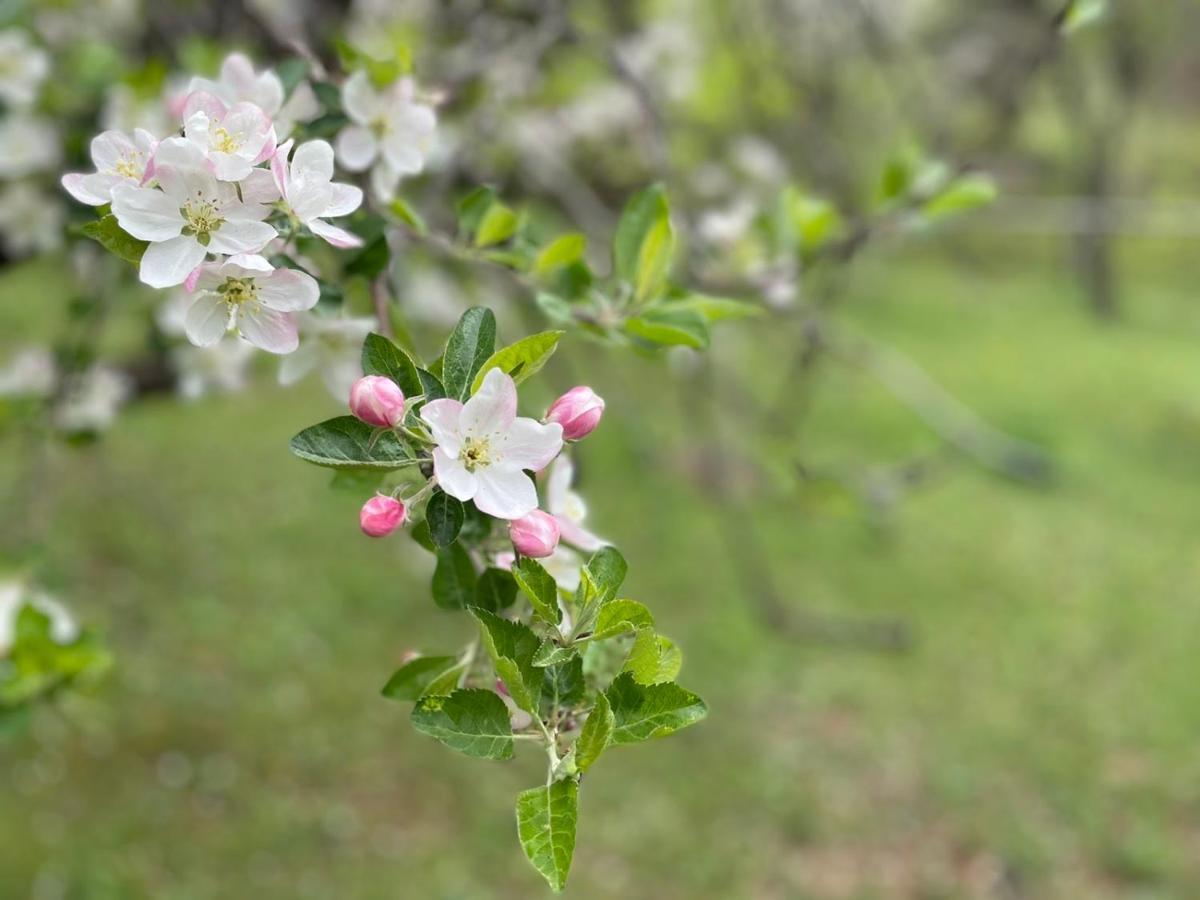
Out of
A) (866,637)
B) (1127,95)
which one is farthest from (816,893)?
(1127,95)

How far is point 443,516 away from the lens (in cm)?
50

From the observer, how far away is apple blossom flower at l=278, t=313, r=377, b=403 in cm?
67

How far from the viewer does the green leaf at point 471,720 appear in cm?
50

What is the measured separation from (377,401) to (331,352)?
285mm

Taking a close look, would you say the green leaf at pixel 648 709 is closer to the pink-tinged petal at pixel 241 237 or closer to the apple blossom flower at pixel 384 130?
the pink-tinged petal at pixel 241 237

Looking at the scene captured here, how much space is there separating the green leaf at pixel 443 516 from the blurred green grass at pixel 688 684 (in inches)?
35.4

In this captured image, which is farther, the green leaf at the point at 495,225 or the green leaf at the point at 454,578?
the green leaf at the point at 495,225

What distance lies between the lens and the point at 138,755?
8.77ft

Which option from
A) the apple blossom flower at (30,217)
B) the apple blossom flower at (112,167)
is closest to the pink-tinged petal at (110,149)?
the apple blossom flower at (112,167)

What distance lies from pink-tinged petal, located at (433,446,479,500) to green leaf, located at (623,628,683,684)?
11 centimetres

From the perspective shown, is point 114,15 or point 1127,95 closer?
point 114,15

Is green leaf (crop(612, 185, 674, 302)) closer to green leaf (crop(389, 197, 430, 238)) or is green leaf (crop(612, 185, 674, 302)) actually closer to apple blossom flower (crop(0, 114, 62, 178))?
green leaf (crop(389, 197, 430, 238))

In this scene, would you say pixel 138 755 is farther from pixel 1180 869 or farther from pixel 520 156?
pixel 1180 869

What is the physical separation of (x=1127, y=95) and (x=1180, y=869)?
6618 millimetres
